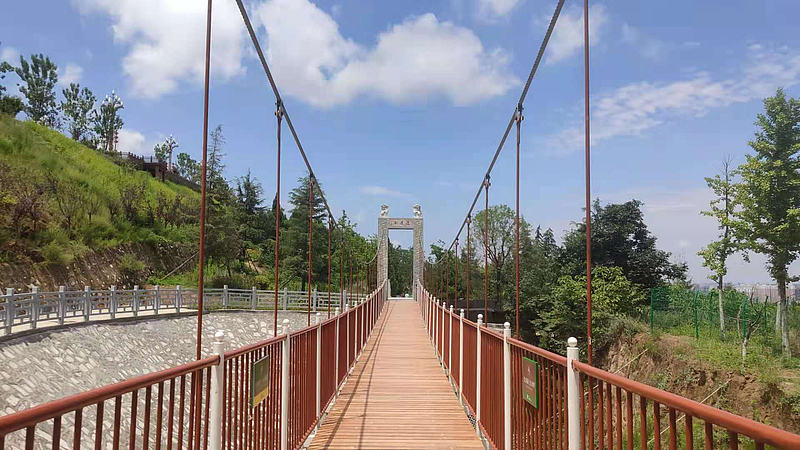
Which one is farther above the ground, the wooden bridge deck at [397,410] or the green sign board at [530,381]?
the green sign board at [530,381]

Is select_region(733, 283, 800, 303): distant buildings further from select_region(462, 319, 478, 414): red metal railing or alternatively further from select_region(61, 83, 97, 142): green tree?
select_region(61, 83, 97, 142): green tree

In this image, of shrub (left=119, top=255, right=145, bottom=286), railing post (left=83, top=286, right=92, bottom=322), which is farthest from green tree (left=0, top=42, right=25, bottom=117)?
railing post (left=83, top=286, right=92, bottom=322)

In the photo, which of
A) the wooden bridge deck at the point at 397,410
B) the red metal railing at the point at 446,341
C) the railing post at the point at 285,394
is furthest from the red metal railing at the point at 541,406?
the red metal railing at the point at 446,341

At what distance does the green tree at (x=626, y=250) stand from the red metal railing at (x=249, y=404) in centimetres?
2817

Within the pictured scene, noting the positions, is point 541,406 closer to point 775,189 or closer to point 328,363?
point 328,363

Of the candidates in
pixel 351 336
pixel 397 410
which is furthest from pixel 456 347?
pixel 351 336

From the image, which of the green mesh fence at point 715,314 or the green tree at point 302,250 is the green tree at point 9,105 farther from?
the green mesh fence at point 715,314

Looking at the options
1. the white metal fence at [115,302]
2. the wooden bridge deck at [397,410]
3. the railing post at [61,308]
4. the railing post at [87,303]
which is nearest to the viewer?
the wooden bridge deck at [397,410]

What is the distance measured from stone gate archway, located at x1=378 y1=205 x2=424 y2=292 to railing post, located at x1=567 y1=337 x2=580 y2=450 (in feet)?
124

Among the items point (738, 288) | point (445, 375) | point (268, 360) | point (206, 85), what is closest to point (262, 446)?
point (268, 360)

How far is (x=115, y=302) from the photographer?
1619 cm

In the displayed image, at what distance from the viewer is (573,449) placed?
97.3 inches

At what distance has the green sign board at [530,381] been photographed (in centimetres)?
293

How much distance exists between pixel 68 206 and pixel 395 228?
26.2 meters
